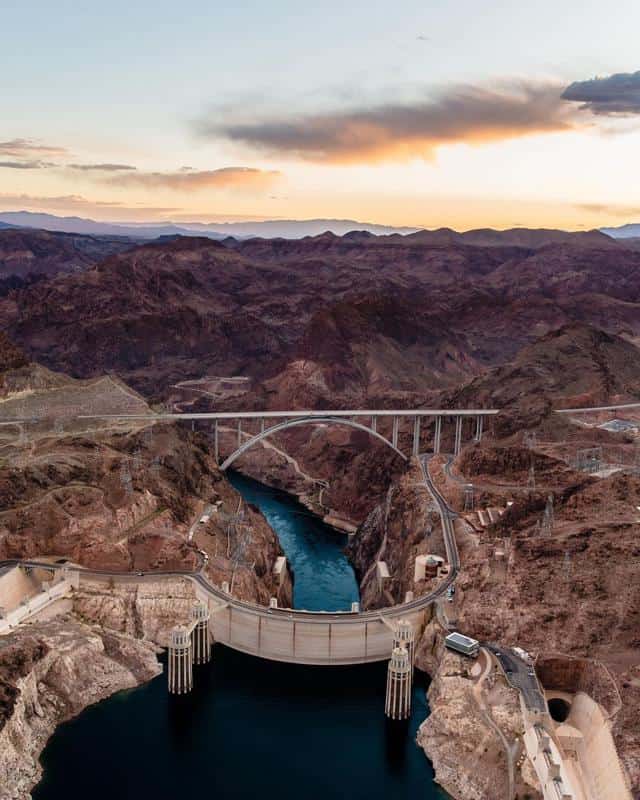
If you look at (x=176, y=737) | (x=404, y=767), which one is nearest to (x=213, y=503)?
(x=176, y=737)

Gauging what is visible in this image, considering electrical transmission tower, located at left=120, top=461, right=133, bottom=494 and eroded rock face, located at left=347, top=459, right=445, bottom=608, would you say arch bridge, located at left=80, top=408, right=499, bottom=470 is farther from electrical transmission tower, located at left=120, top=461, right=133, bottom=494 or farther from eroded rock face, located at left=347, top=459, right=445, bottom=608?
electrical transmission tower, located at left=120, top=461, right=133, bottom=494

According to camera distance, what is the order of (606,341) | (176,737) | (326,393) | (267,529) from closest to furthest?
1. (176,737)
2. (267,529)
3. (606,341)
4. (326,393)

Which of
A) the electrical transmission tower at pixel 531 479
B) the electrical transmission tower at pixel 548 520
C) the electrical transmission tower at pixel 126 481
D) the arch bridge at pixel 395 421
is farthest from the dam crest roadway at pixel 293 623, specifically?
the arch bridge at pixel 395 421

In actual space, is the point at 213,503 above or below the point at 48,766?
above

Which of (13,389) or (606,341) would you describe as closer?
(13,389)

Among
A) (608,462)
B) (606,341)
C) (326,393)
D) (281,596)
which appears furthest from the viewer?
(326,393)

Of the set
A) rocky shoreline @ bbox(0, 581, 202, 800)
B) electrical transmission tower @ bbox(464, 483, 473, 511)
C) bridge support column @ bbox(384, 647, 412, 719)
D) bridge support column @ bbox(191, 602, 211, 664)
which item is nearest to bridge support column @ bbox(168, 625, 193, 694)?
rocky shoreline @ bbox(0, 581, 202, 800)

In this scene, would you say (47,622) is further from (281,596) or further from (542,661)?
(542,661)
